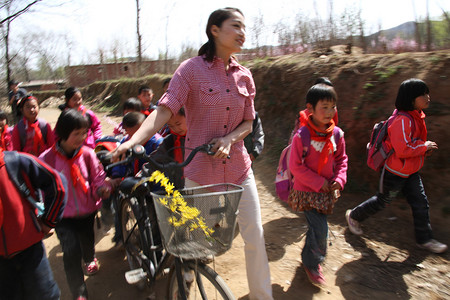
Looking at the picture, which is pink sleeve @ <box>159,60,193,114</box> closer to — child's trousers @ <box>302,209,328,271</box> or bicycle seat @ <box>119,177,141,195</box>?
bicycle seat @ <box>119,177,141,195</box>

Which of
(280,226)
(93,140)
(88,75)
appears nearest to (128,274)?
(280,226)

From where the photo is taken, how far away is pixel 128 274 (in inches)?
115

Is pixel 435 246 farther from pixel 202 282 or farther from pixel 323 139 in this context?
pixel 202 282

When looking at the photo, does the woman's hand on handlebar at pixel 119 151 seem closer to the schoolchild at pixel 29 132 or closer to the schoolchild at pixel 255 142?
the schoolchild at pixel 255 142

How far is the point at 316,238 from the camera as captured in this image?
309cm

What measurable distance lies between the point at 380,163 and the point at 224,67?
2.24 metres

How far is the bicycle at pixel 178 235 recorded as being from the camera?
1902 millimetres

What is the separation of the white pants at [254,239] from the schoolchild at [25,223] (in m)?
0.97

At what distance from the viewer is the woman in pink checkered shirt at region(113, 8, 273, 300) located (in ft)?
7.86

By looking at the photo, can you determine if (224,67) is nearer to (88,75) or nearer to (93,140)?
(93,140)

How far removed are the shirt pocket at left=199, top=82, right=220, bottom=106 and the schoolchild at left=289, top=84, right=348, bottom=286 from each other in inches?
38.1

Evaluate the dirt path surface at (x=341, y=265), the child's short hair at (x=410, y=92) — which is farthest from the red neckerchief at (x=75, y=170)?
the child's short hair at (x=410, y=92)

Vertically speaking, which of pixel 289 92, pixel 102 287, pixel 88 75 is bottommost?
pixel 102 287

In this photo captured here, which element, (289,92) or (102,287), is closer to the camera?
(102,287)
